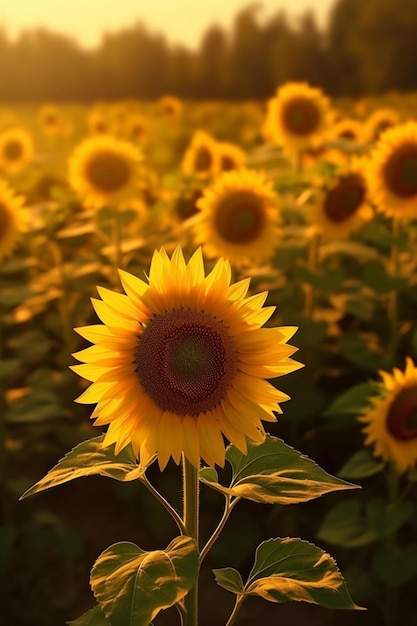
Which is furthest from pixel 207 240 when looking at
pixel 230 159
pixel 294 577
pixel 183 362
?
pixel 294 577

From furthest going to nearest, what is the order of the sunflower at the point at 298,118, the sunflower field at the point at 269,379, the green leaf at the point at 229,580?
the sunflower at the point at 298,118, the sunflower field at the point at 269,379, the green leaf at the point at 229,580

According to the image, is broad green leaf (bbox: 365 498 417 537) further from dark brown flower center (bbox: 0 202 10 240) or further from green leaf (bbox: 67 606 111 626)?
dark brown flower center (bbox: 0 202 10 240)

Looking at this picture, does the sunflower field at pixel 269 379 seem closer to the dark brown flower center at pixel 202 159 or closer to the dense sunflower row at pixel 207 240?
the dense sunflower row at pixel 207 240

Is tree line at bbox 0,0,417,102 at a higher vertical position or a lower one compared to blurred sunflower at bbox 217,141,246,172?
higher

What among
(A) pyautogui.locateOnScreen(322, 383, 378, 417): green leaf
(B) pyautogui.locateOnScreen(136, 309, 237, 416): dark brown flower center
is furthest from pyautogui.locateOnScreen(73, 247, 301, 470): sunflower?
(A) pyautogui.locateOnScreen(322, 383, 378, 417): green leaf

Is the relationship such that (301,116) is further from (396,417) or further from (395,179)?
(396,417)

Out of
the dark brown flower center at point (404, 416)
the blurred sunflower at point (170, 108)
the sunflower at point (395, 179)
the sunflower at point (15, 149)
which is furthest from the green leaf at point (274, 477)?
the blurred sunflower at point (170, 108)
